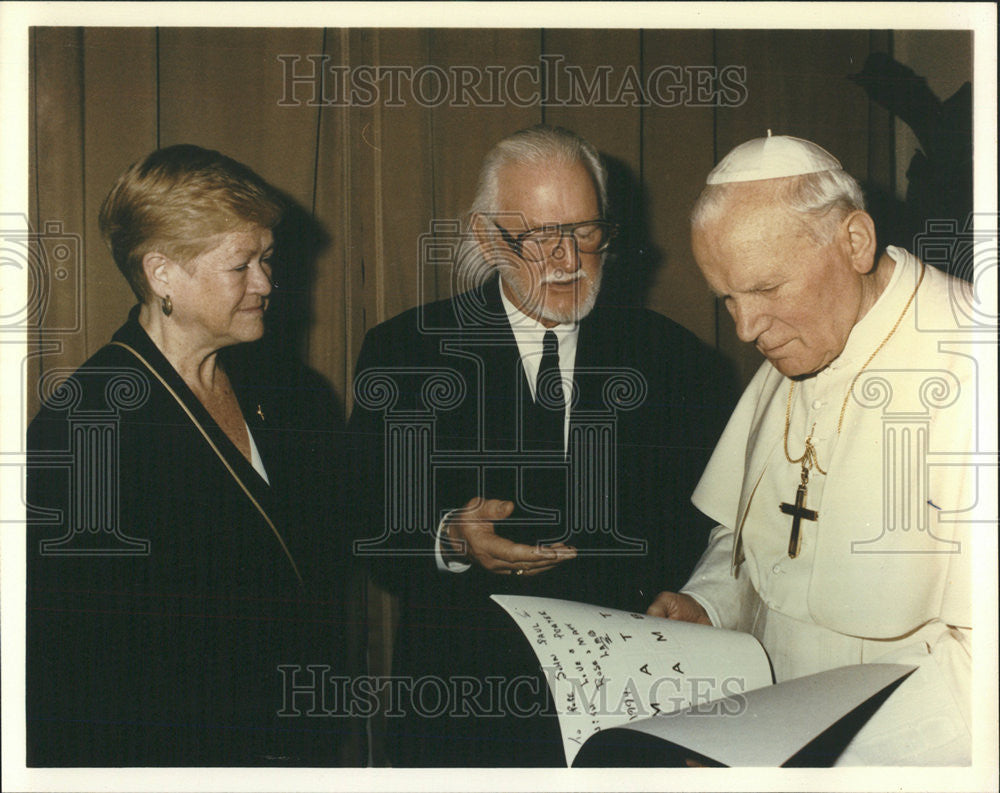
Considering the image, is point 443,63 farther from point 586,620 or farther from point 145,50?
point 586,620

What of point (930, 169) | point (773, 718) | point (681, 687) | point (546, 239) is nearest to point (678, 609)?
point (681, 687)

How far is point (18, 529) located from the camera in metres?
2.15

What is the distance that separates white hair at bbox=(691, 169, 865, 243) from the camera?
209 centimetres

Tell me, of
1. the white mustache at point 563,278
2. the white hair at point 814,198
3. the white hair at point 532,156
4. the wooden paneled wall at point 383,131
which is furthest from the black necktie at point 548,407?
the white hair at point 814,198

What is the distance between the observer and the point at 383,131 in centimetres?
222

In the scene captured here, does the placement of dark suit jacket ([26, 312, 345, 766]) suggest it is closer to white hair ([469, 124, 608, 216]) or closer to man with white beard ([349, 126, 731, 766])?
→ man with white beard ([349, 126, 731, 766])

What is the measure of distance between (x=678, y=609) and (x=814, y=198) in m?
1.04

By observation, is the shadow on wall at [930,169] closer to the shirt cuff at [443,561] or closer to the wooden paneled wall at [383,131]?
the wooden paneled wall at [383,131]

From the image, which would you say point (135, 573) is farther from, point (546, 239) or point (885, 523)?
point (885, 523)

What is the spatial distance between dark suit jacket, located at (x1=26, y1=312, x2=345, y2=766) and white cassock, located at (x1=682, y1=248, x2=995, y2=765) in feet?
3.97

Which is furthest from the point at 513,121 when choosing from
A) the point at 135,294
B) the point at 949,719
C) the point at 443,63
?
the point at 949,719

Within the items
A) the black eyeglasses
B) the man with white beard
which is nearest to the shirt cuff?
the man with white beard

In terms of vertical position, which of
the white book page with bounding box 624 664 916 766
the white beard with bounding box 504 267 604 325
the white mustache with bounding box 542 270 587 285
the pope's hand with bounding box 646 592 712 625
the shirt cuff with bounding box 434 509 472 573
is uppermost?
the white mustache with bounding box 542 270 587 285

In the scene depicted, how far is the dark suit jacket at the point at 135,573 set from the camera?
2.14 m
